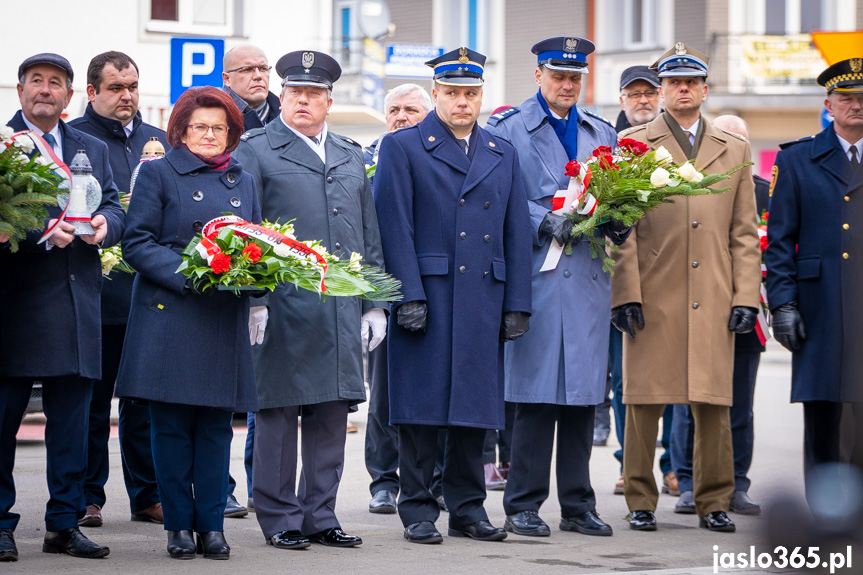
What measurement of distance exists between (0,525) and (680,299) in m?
3.89

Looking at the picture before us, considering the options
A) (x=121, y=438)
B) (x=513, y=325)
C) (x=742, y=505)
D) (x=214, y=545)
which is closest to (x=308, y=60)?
(x=513, y=325)

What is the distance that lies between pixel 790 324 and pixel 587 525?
1.61m

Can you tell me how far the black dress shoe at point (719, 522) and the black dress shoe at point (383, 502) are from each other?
6.17ft

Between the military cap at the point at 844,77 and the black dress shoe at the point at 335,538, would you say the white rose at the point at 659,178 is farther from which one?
the black dress shoe at the point at 335,538

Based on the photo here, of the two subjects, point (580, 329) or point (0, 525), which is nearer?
point (0, 525)

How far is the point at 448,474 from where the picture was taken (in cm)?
714

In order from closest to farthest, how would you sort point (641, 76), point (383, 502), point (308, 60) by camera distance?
point (308, 60) < point (383, 502) < point (641, 76)

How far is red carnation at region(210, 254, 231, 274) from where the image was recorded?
19.5 feet

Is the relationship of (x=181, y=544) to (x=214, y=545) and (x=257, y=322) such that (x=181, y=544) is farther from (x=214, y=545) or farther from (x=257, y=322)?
(x=257, y=322)

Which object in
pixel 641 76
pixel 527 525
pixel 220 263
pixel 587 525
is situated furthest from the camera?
pixel 641 76

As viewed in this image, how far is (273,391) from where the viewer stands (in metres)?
6.66

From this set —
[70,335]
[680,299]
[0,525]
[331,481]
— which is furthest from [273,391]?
[680,299]

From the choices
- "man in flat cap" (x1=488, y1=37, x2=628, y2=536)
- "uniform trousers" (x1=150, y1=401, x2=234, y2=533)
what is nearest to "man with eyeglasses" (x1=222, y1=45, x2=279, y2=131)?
"man in flat cap" (x1=488, y1=37, x2=628, y2=536)

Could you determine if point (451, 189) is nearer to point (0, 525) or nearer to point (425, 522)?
point (425, 522)
